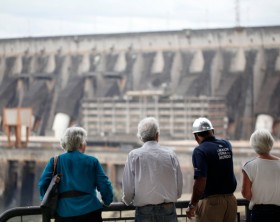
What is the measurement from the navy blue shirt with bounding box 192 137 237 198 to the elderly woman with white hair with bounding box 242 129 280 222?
64mm

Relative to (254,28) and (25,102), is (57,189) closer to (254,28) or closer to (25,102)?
(254,28)

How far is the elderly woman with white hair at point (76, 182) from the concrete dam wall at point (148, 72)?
10497mm

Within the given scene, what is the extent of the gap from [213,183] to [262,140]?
24 cm

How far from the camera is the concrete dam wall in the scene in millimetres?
13039

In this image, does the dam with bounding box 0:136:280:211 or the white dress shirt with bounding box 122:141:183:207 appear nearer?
the white dress shirt with bounding box 122:141:183:207

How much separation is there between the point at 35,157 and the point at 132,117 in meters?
2.44

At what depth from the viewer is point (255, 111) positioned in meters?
12.9

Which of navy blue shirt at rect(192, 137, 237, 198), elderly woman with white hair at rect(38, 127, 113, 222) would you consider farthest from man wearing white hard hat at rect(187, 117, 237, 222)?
elderly woman with white hair at rect(38, 127, 113, 222)

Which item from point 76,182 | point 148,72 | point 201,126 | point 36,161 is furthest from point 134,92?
point 76,182

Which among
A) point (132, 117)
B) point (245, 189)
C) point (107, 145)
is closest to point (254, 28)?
point (132, 117)

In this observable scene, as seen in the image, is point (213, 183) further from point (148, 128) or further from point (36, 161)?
point (36, 161)

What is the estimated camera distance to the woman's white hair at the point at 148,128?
2.09 meters

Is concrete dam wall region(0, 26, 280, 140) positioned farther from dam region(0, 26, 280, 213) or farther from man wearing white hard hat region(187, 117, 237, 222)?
man wearing white hard hat region(187, 117, 237, 222)

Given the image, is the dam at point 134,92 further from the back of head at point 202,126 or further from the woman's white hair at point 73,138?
the woman's white hair at point 73,138
